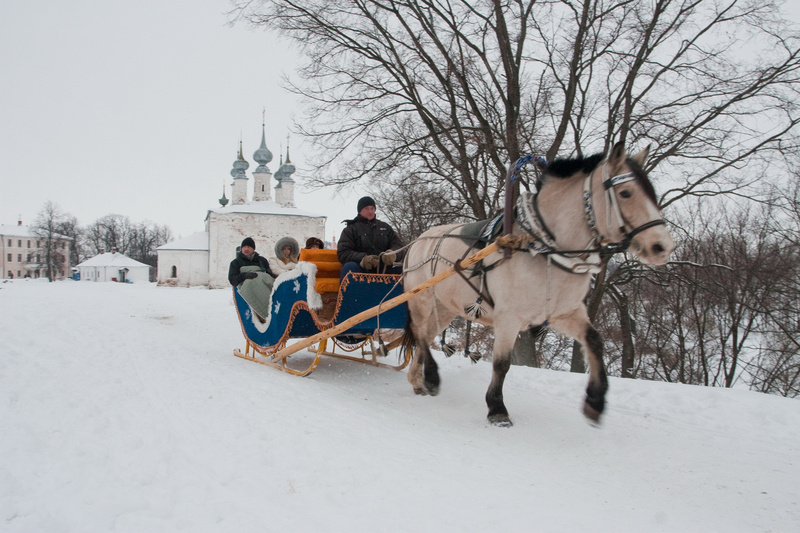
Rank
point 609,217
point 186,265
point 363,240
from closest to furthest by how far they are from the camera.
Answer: point 609,217 < point 363,240 < point 186,265

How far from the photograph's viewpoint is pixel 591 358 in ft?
12.7

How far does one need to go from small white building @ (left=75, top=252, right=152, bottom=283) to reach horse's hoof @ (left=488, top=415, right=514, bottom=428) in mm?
60077

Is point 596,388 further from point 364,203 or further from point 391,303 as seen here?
point 364,203

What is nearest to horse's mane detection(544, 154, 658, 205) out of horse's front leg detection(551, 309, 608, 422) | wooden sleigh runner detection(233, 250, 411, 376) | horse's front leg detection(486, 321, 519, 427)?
horse's front leg detection(551, 309, 608, 422)

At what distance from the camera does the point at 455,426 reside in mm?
4047

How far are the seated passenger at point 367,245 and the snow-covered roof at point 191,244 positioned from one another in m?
41.3

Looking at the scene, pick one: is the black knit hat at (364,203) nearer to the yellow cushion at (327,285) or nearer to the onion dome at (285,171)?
the yellow cushion at (327,285)

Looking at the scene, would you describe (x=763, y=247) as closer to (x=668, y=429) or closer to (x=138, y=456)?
(x=668, y=429)

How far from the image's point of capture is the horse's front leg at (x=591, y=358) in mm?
3664

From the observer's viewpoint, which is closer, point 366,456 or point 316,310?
point 366,456

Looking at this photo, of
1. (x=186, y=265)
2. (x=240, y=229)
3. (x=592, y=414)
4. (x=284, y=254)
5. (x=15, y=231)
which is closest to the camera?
(x=592, y=414)

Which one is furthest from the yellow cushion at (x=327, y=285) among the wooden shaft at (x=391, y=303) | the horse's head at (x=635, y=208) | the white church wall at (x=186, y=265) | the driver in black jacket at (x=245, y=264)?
the white church wall at (x=186, y=265)

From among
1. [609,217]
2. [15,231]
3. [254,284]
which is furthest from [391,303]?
[15,231]

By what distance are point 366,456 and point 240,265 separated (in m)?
4.54
